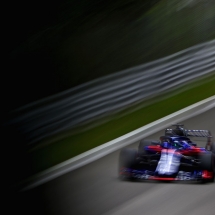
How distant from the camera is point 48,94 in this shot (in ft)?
31.5

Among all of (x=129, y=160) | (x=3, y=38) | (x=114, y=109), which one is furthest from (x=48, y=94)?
(x=129, y=160)

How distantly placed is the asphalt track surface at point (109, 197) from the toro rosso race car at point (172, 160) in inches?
4.5

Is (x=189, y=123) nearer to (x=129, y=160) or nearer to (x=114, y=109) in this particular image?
(x=114, y=109)

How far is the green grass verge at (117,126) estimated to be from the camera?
28.7ft

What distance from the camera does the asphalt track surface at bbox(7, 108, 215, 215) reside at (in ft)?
21.1

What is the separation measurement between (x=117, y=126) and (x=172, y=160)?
10.6ft

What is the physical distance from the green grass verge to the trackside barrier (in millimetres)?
161

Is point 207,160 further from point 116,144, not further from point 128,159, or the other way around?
point 116,144

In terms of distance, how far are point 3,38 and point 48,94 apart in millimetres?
2146

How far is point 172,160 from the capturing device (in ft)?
22.3

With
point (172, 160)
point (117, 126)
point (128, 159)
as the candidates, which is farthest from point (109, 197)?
point (117, 126)

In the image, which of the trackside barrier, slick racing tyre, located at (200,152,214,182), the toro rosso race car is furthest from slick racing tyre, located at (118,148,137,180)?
the trackside barrier

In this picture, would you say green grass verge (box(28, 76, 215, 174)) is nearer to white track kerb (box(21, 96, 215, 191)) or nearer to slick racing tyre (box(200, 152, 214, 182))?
white track kerb (box(21, 96, 215, 191))

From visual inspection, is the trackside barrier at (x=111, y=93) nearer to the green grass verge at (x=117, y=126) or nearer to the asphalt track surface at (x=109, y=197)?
the green grass verge at (x=117, y=126)
